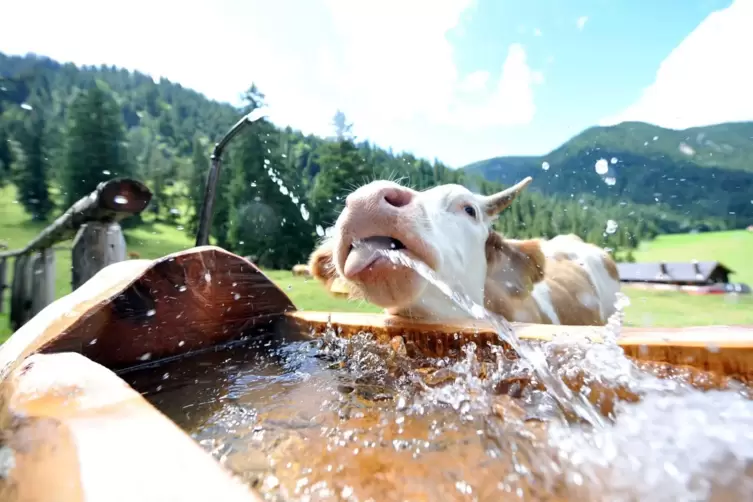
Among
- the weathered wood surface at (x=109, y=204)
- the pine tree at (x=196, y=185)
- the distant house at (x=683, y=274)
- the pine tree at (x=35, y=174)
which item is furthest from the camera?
the pine tree at (x=196, y=185)

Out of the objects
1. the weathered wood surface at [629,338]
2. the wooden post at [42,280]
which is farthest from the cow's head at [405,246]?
the wooden post at [42,280]

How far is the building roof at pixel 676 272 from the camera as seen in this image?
6.73 metres

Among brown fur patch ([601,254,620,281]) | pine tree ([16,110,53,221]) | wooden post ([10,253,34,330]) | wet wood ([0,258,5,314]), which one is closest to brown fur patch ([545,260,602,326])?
brown fur patch ([601,254,620,281])

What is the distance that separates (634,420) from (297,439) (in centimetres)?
73

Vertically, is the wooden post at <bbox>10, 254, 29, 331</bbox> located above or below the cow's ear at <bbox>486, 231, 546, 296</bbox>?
below

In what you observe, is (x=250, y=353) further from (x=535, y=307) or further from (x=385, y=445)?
(x=535, y=307)

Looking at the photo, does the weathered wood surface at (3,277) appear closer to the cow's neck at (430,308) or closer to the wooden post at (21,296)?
the wooden post at (21,296)

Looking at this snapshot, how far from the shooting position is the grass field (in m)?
4.89

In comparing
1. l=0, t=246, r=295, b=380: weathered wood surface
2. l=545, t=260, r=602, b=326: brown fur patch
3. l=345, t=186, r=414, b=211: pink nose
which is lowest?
l=545, t=260, r=602, b=326: brown fur patch

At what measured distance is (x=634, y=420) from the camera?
895 millimetres

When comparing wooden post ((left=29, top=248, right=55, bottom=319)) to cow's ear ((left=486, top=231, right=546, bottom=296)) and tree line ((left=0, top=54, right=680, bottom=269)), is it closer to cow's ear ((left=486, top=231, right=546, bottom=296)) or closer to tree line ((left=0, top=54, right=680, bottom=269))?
cow's ear ((left=486, top=231, right=546, bottom=296))

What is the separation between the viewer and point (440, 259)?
1.85m

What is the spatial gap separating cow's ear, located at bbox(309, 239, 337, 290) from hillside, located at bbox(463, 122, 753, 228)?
1889 millimetres

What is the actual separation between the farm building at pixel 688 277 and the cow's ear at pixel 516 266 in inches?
181
